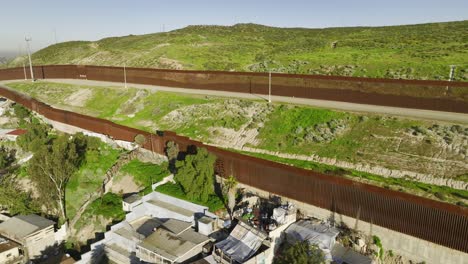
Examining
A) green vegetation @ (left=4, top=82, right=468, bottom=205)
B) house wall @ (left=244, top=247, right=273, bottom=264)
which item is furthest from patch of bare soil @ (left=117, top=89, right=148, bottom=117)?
house wall @ (left=244, top=247, right=273, bottom=264)

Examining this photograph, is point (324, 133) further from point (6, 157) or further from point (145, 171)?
point (6, 157)

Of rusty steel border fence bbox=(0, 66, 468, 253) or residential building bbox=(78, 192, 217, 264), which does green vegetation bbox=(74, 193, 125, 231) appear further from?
rusty steel border fence bbox=(0, 66, 468, 253)

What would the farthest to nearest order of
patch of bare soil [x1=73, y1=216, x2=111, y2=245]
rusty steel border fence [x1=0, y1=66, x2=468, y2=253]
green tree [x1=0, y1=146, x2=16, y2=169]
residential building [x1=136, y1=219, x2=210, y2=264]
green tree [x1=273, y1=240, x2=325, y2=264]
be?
green tree [x1=0, y1=146, x2=16, y2=169] < patch of bare soil [x1=73, y1=216, x2=111, y2=245] < residential building [x1=136, y1=219, x2=210, y2=264] < rusty steel border fence [x1=0, y1=66, x2=468, y2=253] < green tree [x1=273, y1=240, x2=325, y2=264]

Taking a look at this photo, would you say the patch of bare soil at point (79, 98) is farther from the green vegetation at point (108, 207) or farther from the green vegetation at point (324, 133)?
the green vegetation at point (108, 207)

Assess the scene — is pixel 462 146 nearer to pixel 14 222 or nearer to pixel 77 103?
pixel 14 222

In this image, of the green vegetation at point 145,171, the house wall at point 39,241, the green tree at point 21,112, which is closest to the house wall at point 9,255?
the house wall at point 39,241

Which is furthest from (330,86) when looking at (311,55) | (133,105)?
(133,105)
